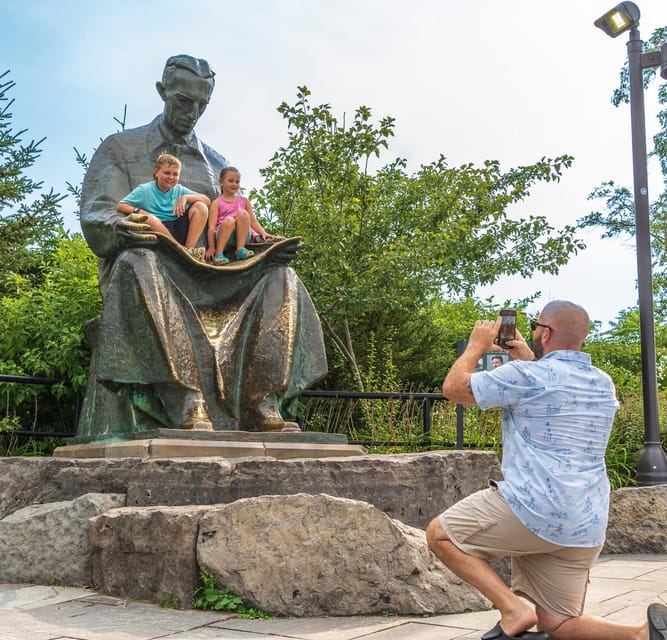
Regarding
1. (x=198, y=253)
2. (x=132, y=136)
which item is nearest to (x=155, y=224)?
(x=198, y=253)

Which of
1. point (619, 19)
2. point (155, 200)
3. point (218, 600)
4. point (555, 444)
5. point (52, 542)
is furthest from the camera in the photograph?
point (619, 19)

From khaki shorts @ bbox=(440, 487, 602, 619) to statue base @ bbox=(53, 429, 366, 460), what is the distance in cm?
215

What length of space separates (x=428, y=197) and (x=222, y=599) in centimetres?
885

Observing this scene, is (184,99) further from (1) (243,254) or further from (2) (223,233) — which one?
(1) (243,254)

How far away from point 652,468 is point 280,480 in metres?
4.50

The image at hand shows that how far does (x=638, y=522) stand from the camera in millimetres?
7504

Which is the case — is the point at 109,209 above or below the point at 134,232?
above

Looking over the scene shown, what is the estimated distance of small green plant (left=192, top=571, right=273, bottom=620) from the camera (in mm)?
4055

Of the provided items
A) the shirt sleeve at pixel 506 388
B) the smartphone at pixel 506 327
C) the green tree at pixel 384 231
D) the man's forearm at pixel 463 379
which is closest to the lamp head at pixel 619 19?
the green tree at pixel 384 231

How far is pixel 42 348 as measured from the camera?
8.78 m

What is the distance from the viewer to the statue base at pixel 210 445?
16.6 feet

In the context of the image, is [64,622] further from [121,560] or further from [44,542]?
[44,542]

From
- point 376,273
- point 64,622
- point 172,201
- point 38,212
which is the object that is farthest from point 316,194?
point 64,622

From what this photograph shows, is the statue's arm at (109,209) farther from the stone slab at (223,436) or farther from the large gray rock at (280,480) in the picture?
the large gray rock at (280,480)
